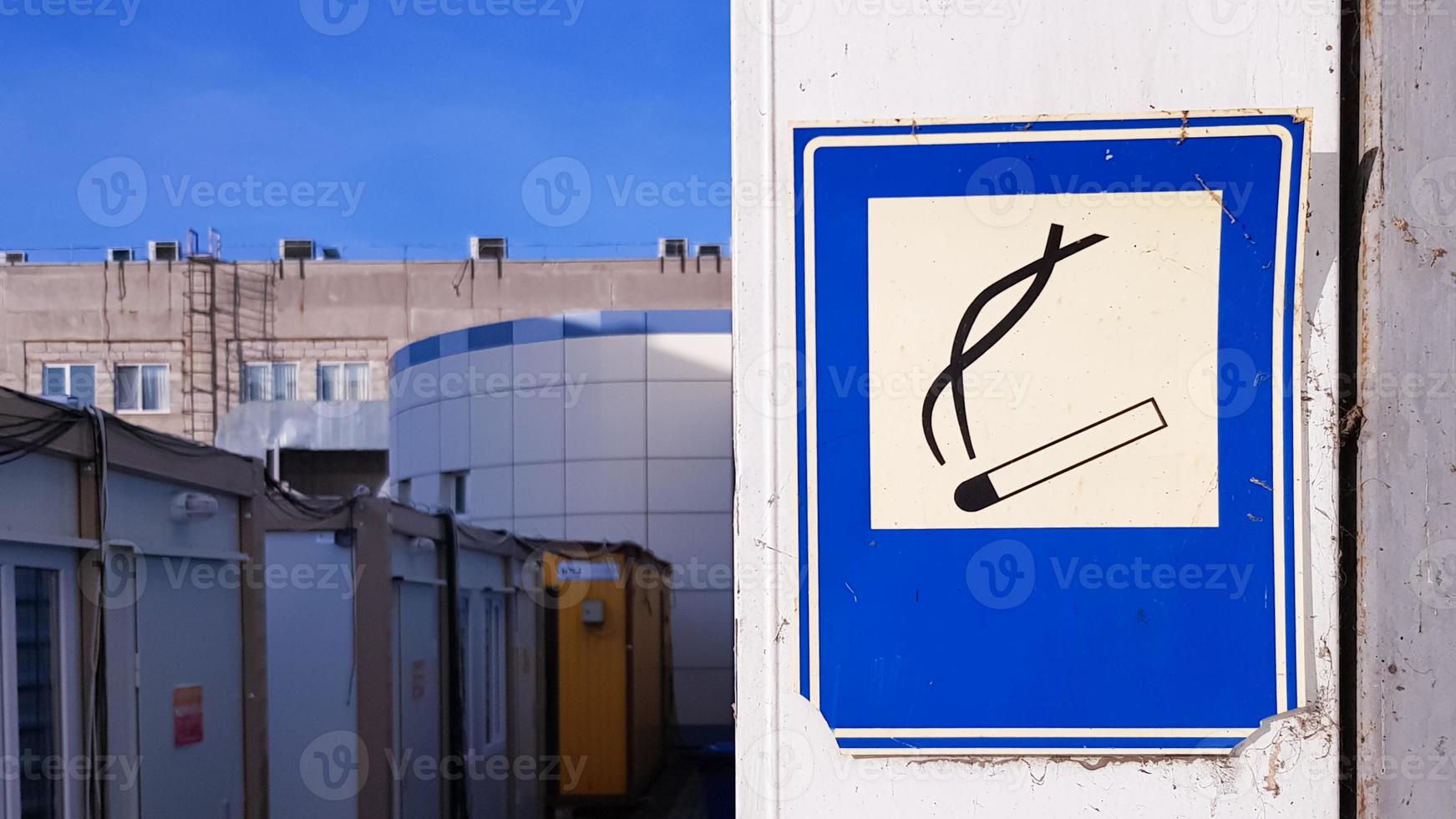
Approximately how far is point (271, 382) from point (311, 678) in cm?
2507

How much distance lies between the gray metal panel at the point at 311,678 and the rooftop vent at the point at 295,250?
81.6ft

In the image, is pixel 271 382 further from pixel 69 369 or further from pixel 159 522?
pixel 159 522

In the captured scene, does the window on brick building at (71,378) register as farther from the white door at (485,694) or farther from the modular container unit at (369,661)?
the modular container unit at (369,661)

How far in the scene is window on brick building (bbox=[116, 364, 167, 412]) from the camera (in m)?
32.2

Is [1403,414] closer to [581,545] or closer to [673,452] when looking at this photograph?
[581,545]

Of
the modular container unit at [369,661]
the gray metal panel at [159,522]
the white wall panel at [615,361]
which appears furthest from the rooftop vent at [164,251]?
the gray metal panel at [159,522]

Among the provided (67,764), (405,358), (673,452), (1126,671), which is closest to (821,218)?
(1126,671)

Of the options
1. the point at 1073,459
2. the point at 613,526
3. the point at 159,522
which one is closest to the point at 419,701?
the point at 159,522

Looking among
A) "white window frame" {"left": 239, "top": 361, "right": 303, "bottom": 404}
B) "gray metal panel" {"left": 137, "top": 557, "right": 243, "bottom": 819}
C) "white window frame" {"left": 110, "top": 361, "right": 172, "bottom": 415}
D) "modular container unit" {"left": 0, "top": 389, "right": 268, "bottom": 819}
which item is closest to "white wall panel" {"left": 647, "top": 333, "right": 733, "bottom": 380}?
"white window frame" {"left": 239, "top": 361, "right": 303, "bottom": 404}

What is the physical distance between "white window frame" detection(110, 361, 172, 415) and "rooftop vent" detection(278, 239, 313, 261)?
4150 millimetres

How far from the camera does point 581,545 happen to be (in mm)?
15531

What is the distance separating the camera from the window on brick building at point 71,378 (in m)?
32.0

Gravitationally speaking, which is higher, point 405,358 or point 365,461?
point 405,358

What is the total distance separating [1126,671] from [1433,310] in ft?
1.97
